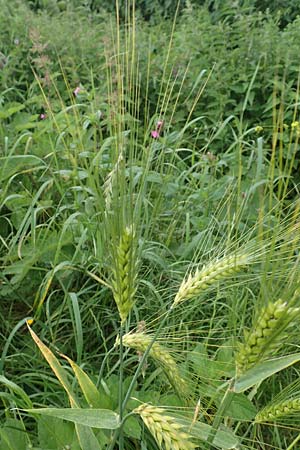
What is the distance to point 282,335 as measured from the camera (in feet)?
3.04

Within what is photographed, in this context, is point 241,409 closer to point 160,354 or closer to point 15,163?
point 160,354

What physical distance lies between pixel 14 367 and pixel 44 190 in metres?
0.66

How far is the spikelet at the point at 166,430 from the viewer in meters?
0.95

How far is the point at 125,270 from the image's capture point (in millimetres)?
Answer: 1036

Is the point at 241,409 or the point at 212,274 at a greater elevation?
the point at 212,274

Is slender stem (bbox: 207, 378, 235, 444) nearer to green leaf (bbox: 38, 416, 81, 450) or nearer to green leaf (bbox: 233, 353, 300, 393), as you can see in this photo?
green leaf (bbox: 233, 353, 300, 393)

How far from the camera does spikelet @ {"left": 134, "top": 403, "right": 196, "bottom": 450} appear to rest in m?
0.95

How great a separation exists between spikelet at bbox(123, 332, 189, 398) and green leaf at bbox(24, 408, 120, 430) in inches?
4.5

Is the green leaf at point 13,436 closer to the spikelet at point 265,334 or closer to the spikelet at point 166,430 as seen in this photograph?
the spikelet at point 166,430

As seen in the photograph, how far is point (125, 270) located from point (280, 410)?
1.07 ft

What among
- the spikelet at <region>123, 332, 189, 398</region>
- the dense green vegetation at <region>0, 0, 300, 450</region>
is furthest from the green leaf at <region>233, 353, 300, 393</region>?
the spikelet at <region>123, 332, 189, 398</region>

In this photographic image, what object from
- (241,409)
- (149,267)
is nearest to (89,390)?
(241,409)

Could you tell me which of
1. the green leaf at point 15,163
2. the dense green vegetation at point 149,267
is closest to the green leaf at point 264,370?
the dense green vegetation at point 149,267

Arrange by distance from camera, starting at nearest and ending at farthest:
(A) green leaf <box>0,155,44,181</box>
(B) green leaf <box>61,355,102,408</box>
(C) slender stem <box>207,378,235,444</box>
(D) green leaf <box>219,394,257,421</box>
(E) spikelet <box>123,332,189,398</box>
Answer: (C) slender stem <box>207,378,235,444</box> < (E) spikelet <box>123,332,189,398</box> < (B) green leaf <box>61,355,102,408</box> < (D) green leaf <box>219,394,257,421</box> < (A) green leaf <box>0,155,44,181</box>
